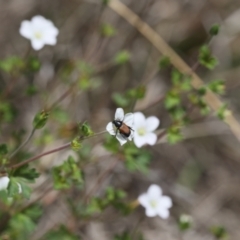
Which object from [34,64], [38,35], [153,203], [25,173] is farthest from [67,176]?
[38,35]

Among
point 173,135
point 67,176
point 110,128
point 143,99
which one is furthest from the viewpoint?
point 143,99

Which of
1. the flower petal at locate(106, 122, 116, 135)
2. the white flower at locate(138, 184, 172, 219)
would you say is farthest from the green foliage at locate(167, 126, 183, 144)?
the flower petal at locate(106, 122, 116, 135)

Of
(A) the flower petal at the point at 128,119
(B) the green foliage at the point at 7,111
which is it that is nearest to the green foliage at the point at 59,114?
(B) the green foliage at the point at 7,111

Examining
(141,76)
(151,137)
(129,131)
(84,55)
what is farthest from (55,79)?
(129,131)

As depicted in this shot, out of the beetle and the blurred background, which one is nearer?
the beetle

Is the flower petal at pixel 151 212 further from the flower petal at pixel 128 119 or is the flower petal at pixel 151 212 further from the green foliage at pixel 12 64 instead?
the green foliage at pixel 12 64

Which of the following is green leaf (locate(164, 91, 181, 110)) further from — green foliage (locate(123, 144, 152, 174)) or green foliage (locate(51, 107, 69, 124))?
green foliage (locate(51, 107, 69, 124))

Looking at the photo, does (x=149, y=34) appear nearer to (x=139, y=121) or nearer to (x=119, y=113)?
(x=139, y=121)
